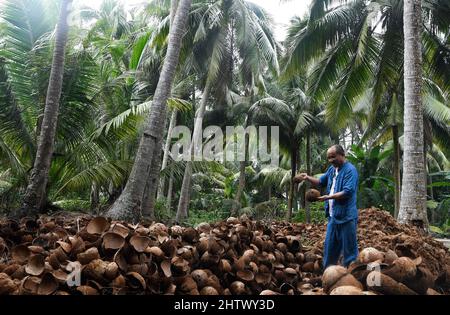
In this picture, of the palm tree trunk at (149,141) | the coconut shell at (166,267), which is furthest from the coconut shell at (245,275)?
the palm tree trunk at (149,141)

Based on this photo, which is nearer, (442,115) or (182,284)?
(182,284)

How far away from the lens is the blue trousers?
3.80 m

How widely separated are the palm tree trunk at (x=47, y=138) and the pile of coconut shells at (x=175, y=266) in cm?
215

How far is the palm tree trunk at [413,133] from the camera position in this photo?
6.30 metres

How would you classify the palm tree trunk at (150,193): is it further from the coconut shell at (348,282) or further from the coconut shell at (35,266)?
the coconut shell at (348,282)

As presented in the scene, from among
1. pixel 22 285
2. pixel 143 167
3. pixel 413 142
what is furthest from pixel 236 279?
pixel 413 142

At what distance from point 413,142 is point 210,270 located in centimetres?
481

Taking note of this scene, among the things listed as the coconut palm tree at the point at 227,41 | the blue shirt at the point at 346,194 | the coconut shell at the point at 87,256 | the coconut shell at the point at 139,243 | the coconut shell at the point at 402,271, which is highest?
the coconut palm tree at the point at 227,41

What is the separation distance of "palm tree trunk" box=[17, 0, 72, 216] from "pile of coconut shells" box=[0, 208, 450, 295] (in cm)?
215

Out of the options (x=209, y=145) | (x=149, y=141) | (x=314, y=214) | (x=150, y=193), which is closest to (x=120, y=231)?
(x=149, y=141)

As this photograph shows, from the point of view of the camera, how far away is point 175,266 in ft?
9.22

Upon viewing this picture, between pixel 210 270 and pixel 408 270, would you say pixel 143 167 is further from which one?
pixel 408 270

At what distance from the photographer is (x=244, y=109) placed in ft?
68.2

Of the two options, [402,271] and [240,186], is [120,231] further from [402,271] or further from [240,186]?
[240,186]
